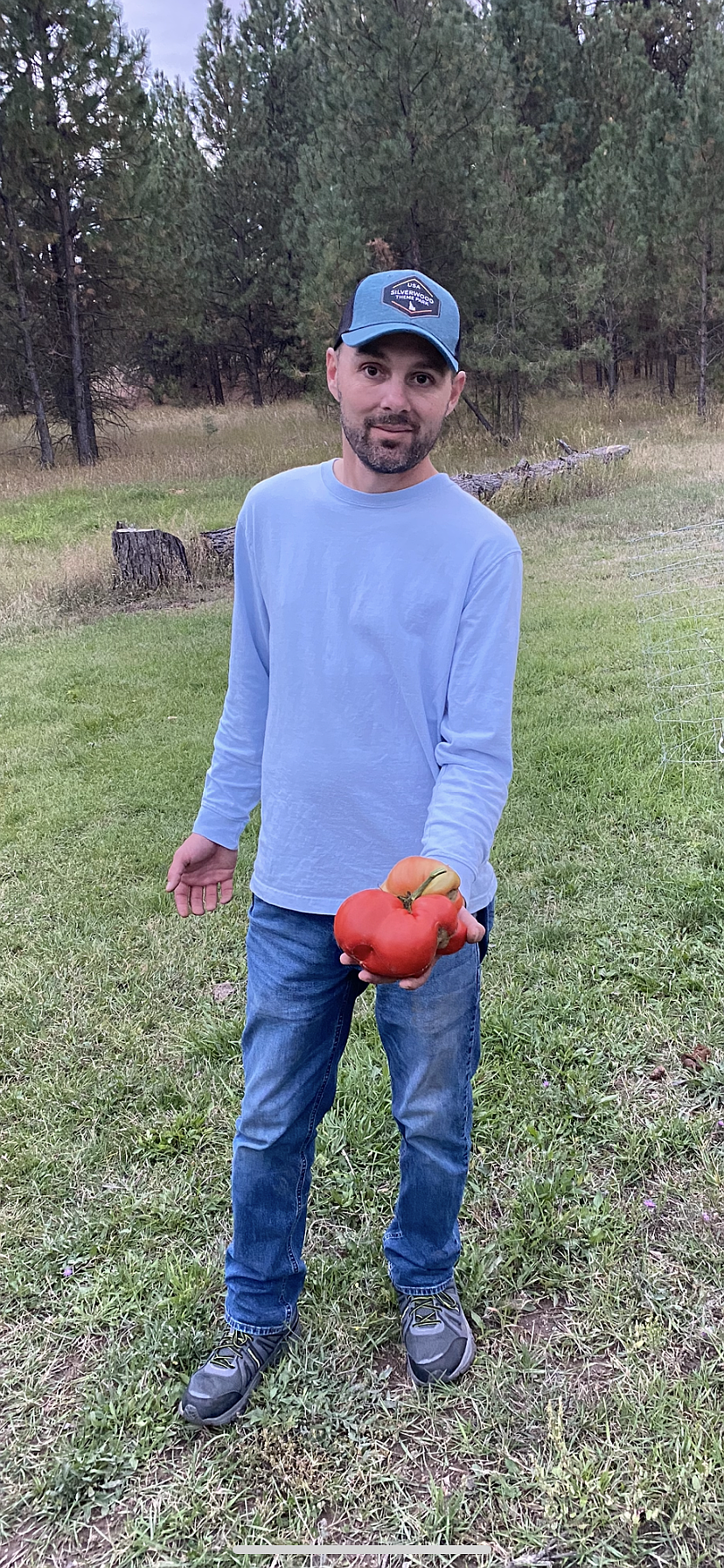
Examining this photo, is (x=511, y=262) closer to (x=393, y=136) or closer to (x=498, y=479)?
(x=393, y=136)

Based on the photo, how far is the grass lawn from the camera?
5.25 feet

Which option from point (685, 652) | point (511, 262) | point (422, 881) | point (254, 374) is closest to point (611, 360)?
point (511, 262)

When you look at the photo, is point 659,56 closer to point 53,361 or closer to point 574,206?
point 574,206

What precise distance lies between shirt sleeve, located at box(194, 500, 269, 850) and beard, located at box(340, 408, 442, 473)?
258mm

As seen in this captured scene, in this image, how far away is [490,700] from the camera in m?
1.45

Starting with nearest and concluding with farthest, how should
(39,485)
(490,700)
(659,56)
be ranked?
(490,700) → (39,485) → (659,56)

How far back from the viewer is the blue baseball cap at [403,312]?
1437 mm

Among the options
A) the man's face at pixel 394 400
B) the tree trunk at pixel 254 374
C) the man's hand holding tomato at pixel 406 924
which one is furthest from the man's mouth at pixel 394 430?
the tree trunk at pixel 254 374

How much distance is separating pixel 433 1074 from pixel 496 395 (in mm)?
18408

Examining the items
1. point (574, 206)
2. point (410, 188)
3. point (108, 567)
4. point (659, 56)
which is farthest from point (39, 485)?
point (659, 56)

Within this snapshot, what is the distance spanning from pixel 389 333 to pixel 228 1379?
1.76 m

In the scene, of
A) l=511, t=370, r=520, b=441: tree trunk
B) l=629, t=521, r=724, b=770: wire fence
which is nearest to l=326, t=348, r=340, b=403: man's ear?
l=629, t=521, r=724, b=770: wire fence

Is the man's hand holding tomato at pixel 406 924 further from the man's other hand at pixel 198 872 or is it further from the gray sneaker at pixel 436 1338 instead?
the gray sneaker at pixel 436 1338

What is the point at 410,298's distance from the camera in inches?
57.1
